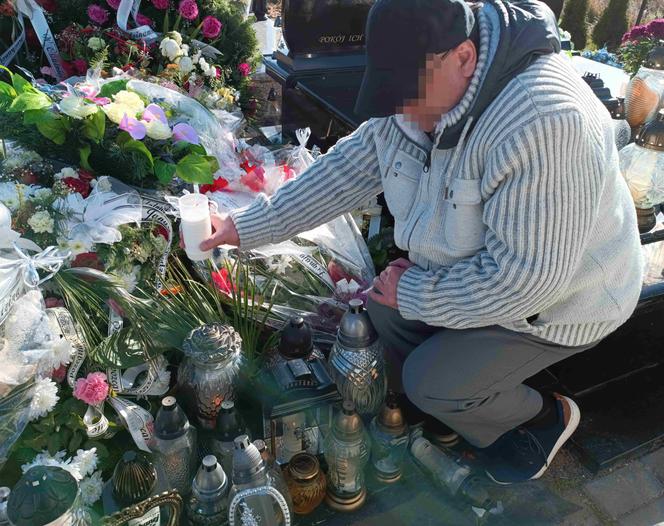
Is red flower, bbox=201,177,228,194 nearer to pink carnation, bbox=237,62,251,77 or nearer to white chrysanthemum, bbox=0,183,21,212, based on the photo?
white chrysanthemum, bbox=0,183,21,212

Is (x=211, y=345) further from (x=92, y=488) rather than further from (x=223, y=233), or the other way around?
(x=92, y=488)

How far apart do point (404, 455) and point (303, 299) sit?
70 centimetres

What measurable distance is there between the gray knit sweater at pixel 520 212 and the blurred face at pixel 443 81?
0.08 ft

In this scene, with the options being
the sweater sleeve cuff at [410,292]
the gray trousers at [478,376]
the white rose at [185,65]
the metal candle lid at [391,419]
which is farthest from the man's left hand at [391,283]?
the white rose at [185,65]

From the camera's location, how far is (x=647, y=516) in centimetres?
209

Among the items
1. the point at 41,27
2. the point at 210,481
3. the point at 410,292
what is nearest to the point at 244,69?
the point at 41,27

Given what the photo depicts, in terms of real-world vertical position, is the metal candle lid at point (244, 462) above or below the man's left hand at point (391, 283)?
below

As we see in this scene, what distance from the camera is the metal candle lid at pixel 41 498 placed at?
4.24 ft

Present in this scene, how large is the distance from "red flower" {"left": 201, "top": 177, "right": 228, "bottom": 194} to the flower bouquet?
13 cm

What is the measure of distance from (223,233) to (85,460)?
80 cm

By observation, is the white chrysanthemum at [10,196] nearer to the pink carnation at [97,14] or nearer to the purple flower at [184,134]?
the purple flower at [184,134]

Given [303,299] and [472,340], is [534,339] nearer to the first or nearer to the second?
[472,340]

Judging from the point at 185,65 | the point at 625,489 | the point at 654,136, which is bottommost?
the point at 625,489

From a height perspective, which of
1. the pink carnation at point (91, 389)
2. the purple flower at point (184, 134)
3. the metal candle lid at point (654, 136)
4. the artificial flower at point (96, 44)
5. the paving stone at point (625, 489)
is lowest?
the paving stone at point (625, 489)
